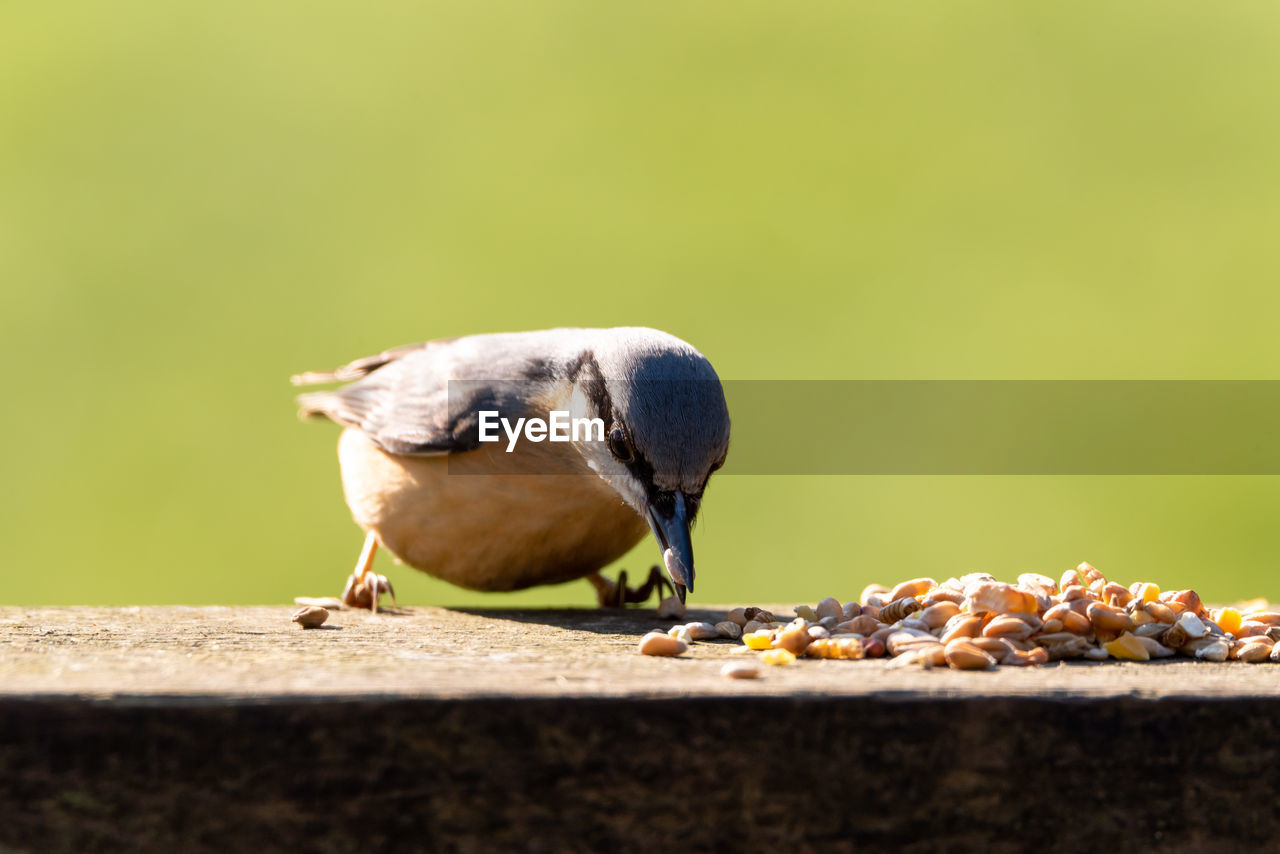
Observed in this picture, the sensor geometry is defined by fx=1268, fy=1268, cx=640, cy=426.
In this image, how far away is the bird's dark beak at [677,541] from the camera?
283 centimetres

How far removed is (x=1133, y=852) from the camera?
193cm

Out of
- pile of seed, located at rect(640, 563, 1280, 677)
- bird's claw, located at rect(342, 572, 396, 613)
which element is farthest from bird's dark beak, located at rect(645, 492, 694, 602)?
bird's claw, located at rect(342, 572, 396, 613)

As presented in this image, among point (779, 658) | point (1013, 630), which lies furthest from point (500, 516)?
point (1013, 630)

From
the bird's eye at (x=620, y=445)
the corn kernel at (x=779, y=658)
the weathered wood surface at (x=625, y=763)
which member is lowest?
the weathered wood surface at (x=625, y=763)

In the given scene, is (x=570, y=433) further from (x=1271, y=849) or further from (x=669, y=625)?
(x=1271, y=849)

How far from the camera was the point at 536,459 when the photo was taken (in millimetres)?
3527

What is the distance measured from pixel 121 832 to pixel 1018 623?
1611 millimetres

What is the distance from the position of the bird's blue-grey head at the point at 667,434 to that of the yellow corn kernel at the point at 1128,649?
2.99ft

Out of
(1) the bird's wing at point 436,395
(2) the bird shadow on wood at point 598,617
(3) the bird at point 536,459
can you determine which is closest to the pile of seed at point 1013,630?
(2) the bird shadow on wood at point 598,617

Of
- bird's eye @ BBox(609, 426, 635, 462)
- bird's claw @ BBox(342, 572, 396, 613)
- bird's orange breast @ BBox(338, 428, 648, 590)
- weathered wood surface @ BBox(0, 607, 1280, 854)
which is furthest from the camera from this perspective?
bird's claw @ BBox(342, 572, 396, 613)

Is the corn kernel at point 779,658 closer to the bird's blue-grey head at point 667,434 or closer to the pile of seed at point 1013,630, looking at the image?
the pile of seed at point 1013,630

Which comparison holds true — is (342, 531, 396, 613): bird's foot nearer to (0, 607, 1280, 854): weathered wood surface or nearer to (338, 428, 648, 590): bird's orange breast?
(338, 428, 648, 590): bird's orange breast

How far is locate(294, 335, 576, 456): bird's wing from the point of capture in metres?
3.66

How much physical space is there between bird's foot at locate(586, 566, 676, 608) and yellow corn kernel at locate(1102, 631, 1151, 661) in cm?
164
